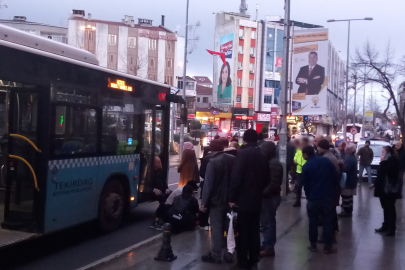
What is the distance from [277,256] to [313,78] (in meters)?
9.53

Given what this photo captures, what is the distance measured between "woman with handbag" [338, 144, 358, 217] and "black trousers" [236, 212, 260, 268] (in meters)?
5.22

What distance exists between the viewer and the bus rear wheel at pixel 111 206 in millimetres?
8562

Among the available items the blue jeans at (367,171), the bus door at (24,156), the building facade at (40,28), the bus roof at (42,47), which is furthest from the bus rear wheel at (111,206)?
the building facade at (40,28)

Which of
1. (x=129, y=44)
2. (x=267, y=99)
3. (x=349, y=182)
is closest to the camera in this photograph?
(x=349, y=182)

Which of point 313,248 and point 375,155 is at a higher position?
point 375,155

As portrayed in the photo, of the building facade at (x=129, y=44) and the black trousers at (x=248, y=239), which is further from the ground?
the building facade at (x=129, y=44)

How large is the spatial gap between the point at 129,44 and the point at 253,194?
60.3 metres

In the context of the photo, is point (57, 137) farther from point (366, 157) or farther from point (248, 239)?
point (366, 157)

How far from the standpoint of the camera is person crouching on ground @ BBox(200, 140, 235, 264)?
6.61 m

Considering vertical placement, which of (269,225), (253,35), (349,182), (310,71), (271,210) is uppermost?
(253,35)

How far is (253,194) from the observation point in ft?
20.0

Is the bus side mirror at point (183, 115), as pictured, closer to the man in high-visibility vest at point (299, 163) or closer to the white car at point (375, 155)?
the man in high-visibility vest at point (299, 163)

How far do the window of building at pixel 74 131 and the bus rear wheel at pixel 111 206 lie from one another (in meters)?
0.99

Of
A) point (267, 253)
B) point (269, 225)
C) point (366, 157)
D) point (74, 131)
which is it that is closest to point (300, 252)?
point (267, 253)
